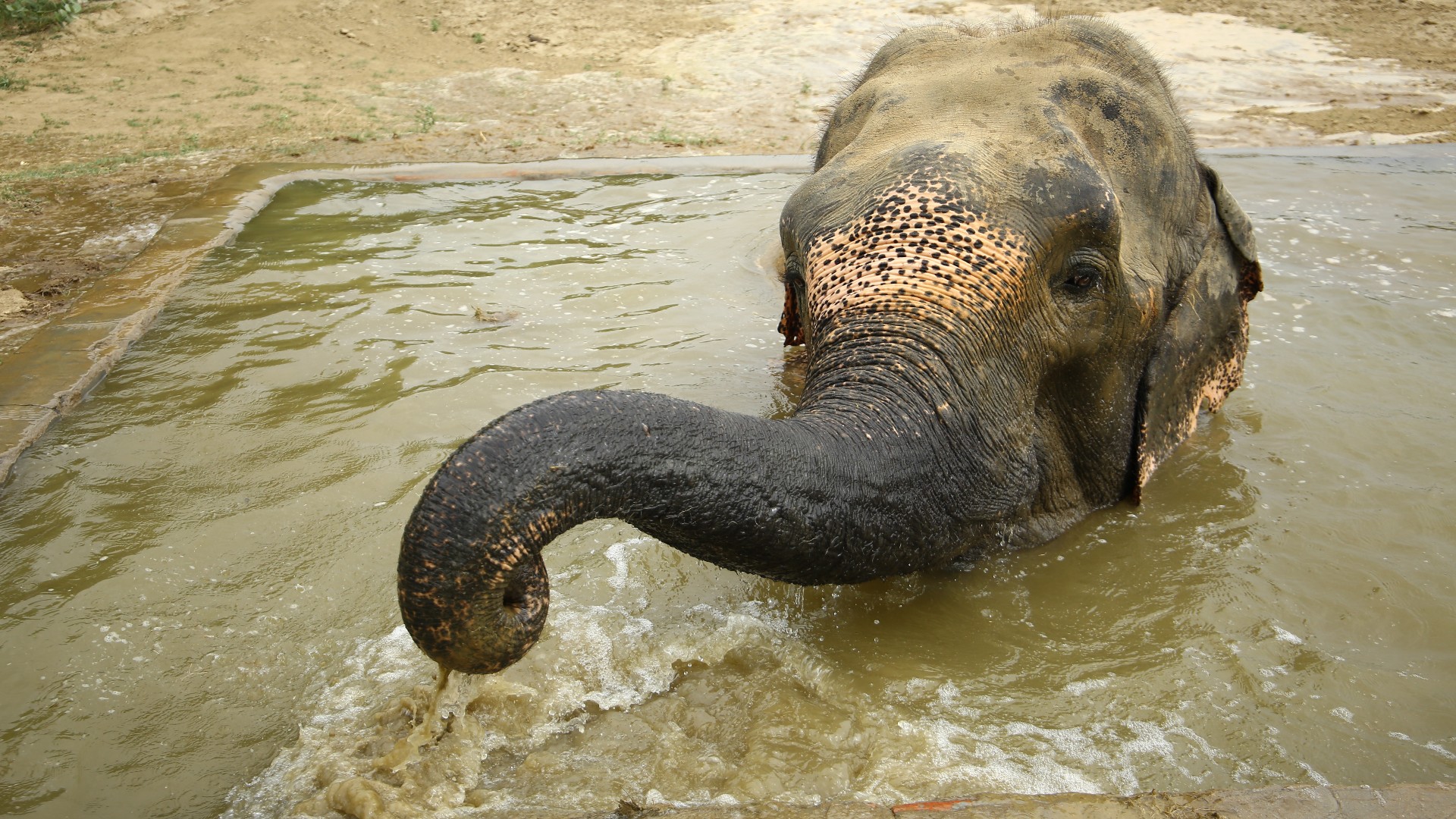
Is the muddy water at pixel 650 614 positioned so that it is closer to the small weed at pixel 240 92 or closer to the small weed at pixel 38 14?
the small weed at pixel 240 92

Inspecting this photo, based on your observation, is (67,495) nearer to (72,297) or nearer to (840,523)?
(72,297)

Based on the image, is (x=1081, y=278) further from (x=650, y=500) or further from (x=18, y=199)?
(x=18, y=199)

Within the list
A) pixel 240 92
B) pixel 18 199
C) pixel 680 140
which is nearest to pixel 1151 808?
pixel 680 140

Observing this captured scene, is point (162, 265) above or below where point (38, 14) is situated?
below

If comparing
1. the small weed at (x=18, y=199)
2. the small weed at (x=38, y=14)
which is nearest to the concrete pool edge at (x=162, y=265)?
the small weed at (x=18, y=199)

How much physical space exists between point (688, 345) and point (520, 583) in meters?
3.69

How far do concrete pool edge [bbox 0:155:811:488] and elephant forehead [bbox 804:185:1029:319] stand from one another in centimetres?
348

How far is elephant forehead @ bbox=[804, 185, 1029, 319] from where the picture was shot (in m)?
2.96

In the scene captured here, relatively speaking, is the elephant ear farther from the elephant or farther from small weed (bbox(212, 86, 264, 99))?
small weed (bbox(212, 86, 264, 99))

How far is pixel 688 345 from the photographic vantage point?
5719mm

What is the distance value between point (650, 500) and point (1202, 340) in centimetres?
278

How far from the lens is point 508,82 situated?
1155cm

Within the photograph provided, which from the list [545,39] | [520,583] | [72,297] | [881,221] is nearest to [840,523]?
[520,583]

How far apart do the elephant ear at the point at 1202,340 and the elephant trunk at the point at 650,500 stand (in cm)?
144
